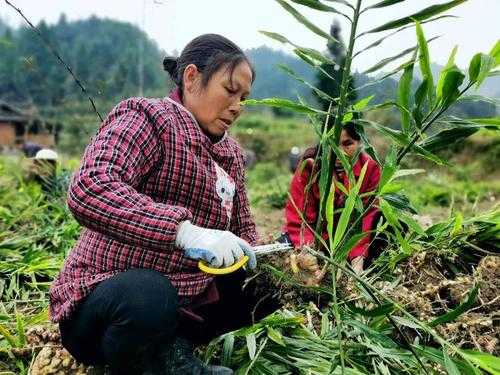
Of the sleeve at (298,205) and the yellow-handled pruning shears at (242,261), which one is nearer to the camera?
the yellow-handled pruning shears at (242,261)

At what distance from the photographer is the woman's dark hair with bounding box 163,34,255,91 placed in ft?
5.12

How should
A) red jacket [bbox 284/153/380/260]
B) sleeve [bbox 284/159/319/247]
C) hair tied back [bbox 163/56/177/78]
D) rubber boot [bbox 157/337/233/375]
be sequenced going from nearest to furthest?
1. rubber boot [bbox 157/337/233/375]
2. hair tied back [bbox 163/56/177/78]
3. red jacket [bbox 284/153/380/260]
4. sleeve [bbox 284/159/319/247]

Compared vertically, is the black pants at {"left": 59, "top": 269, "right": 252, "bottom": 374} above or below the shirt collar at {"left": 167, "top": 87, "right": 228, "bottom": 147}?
below

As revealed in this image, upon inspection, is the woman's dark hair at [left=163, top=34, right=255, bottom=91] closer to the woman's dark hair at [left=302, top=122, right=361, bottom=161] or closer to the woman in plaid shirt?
the woman in plaid shirt

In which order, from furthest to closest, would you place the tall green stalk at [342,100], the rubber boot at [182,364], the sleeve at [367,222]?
the sleeve at [367,222] < the tall green stalk at [342,100] < the rubber boot at [182,364]

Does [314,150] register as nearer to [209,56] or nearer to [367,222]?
[367,222]

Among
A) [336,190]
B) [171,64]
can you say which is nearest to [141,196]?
[171,64]

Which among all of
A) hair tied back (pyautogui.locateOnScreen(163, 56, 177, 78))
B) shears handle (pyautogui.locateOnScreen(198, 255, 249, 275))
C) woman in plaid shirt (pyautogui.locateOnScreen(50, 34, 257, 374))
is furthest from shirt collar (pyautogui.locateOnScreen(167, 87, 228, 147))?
shears handle (pyautogui.locateOnScreen(198, 255, 249, 275))

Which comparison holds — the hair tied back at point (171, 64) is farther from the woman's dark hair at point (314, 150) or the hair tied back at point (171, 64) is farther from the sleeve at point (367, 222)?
the sleeve at point (367, 222)

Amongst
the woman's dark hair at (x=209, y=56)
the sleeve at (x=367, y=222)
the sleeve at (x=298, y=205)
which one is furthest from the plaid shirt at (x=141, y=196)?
the sleeve at (x=298, y=205)

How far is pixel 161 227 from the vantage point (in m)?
1.25

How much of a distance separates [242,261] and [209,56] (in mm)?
652

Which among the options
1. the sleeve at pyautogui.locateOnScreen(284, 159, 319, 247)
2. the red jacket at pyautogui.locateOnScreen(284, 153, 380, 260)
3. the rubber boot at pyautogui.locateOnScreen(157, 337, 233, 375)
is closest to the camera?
the rubber boot at pyautogui.locateOnScreen(157, 337, 233, 375)

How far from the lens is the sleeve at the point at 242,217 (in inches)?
71.1
